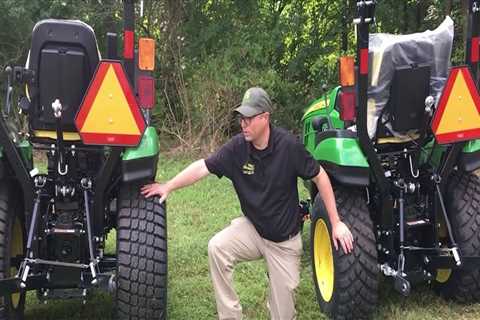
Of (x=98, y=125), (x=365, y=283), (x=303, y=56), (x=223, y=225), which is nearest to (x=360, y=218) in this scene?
(x=365, y=283)

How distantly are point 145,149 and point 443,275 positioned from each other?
2.29 metres

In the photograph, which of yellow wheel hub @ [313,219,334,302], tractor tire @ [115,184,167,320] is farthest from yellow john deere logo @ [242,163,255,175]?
yellow wheel hub @ [313,219,334,302]

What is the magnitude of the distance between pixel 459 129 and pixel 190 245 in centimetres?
283

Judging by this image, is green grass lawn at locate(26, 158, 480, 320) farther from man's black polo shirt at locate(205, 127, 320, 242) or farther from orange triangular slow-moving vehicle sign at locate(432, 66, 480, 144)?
orange triangular slow-moving vehicle sign at locate(432, 66, 480, 144)

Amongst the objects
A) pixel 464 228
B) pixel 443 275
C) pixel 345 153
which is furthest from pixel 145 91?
pixel 443 275

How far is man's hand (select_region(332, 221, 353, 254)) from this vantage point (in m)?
3.84

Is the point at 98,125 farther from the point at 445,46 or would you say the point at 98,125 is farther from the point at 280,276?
the point at 445,46

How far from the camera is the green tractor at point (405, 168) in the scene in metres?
4.00

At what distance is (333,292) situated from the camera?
4141 mm

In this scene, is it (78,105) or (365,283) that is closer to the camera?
(78,105)

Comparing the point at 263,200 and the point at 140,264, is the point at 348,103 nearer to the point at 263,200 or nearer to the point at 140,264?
the point at 263,200

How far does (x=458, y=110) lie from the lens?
4031mm

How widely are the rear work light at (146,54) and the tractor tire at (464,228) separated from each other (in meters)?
2.21

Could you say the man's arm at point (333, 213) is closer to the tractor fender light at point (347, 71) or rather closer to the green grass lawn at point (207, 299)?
the tractor fender light at point (347, 71)
